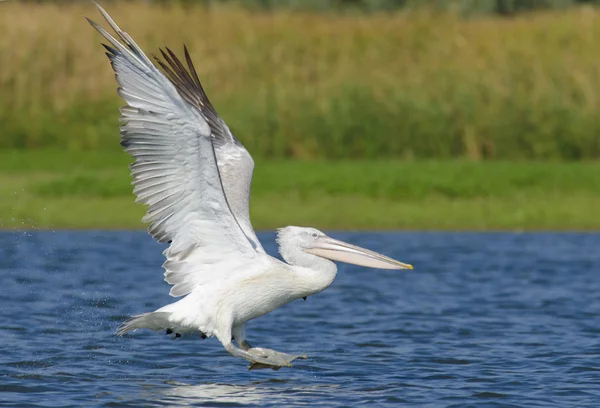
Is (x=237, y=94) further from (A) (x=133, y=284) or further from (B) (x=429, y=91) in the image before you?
(A) (x=133, y=284)

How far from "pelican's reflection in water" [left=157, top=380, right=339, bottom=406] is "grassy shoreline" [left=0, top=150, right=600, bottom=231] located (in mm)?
6333

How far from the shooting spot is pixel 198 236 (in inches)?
309

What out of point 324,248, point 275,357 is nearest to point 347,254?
point 324,248

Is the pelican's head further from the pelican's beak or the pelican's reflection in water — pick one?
the pelican's reflection in water

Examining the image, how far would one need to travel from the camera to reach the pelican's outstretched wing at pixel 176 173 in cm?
722

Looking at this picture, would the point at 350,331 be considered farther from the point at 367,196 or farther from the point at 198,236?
the point at 367,196

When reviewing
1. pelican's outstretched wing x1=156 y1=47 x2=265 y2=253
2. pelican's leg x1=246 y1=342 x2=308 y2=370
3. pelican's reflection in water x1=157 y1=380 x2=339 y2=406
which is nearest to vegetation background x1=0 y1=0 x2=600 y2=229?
pelican's outstretched wing x1=156 y1=47 x2=265 y2=253

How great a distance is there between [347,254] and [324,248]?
157 mm

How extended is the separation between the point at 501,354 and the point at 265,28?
418 inches

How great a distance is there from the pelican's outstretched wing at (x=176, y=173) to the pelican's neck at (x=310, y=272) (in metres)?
0.29

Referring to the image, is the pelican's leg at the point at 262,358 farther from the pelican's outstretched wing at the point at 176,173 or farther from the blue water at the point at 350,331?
the pelican's outstretched wing at the point at 176,173

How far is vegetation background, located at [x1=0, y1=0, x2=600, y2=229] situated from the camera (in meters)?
14.7

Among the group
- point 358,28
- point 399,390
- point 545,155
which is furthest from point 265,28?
point 399,390

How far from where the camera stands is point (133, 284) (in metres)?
11.8
